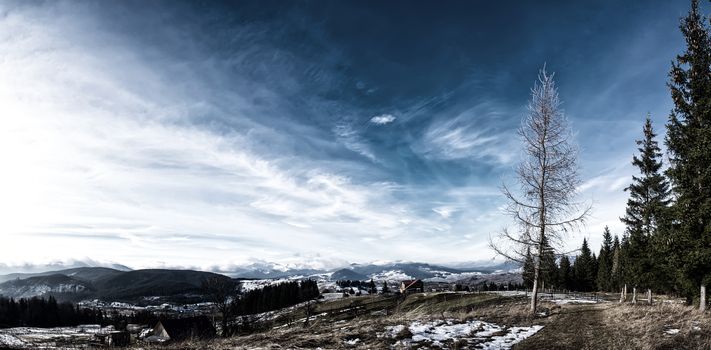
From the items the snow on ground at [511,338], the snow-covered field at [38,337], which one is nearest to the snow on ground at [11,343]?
the snow-covered field at [38,337]

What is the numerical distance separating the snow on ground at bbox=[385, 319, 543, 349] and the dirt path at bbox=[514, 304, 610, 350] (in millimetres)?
486

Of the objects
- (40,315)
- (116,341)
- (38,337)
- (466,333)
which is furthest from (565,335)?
(40,315)

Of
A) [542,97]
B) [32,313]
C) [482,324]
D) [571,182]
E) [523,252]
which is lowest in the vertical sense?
[32,313]

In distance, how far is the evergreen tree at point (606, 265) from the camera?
282 feet

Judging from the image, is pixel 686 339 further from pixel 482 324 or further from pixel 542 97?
pixel 542 97

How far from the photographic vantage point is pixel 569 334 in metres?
14.0

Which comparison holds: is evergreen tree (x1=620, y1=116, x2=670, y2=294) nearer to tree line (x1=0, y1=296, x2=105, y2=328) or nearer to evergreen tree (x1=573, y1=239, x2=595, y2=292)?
evergreen tree (x1=573, y1=239, x2=595, y2=292)

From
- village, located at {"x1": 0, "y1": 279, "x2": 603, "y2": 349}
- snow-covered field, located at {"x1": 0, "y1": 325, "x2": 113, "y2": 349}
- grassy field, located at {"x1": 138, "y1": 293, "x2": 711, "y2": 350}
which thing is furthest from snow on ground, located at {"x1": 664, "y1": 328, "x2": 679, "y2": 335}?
snow-covered field, located at {"x1": 0, "y1": 325, "x2": 113, "y2": 349}

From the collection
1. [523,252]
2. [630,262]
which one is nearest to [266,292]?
[630,262]

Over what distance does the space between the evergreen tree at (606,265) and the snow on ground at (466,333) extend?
86271mm

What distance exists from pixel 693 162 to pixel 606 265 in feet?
264

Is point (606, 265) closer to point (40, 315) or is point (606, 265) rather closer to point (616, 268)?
point (616, 268)

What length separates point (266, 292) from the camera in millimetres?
173500

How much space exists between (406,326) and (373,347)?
3640mm
